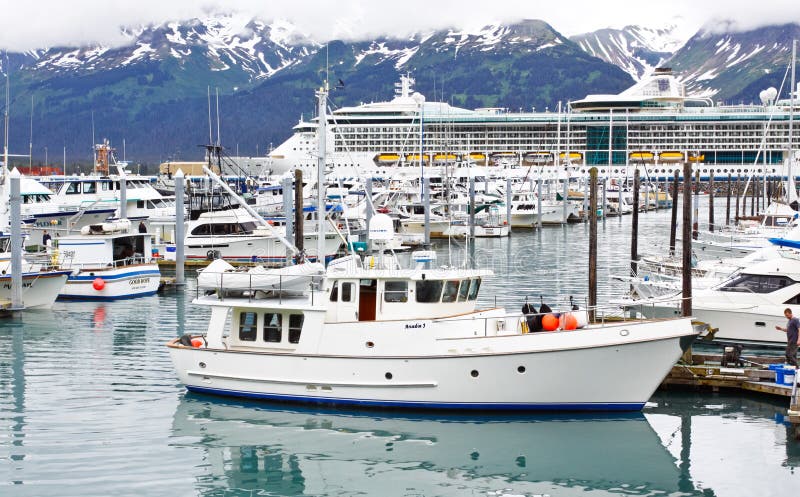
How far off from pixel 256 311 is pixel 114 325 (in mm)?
11645

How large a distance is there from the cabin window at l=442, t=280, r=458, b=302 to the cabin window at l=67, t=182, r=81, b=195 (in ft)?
135

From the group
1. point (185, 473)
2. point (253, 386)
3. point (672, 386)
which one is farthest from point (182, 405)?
point (672, 386)

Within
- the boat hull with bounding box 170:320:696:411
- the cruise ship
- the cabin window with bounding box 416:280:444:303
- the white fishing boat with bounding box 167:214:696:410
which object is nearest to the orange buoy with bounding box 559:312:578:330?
the white fishing boat with bounding box 167:214:696:410

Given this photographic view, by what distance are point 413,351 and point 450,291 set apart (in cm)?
159

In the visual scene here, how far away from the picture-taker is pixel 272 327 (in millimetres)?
22359

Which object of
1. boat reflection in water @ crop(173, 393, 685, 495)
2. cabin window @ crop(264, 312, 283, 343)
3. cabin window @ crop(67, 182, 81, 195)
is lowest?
boat reflection in water @ crop(173, 393, 685, 495)

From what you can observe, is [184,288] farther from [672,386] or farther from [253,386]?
[672,386]

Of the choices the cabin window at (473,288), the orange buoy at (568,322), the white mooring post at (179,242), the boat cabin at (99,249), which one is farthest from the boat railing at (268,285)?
the white mooring post at (179,242)

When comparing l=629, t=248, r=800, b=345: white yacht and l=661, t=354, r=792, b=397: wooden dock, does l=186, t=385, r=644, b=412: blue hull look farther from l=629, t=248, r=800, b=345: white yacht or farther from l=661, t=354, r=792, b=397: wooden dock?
l=629, t=248, r=800, b=345: white yacht

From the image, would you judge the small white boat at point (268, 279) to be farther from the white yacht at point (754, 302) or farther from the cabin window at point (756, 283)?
the cabin window at point (756, 283)

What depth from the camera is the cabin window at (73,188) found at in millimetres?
58584

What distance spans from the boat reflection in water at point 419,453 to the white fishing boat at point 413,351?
1.52 ft

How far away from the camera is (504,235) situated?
229 feet

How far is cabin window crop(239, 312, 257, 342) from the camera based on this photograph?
891 inches
